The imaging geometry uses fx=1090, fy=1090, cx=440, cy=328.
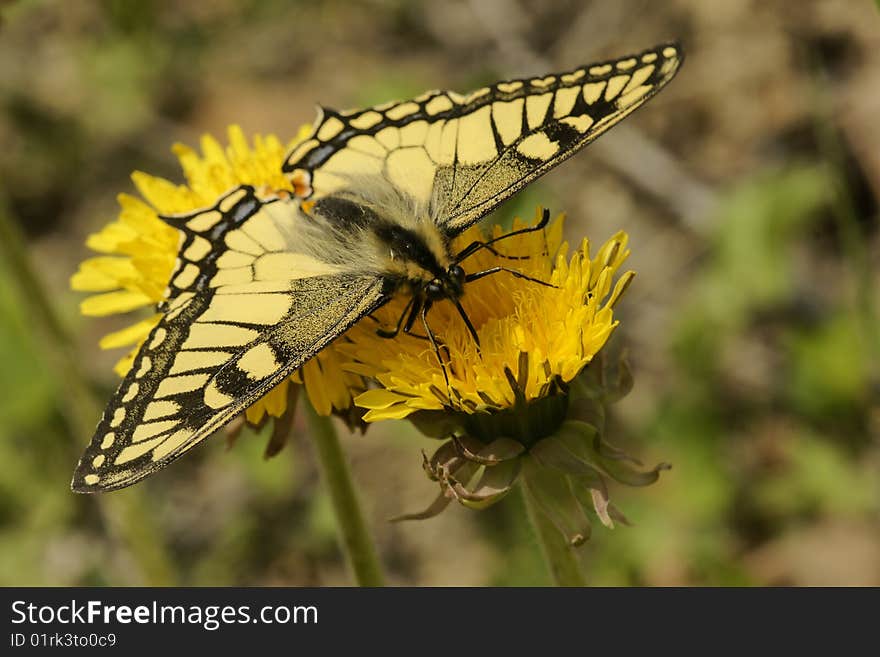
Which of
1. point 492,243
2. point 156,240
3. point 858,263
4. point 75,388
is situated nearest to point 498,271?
point 492,243

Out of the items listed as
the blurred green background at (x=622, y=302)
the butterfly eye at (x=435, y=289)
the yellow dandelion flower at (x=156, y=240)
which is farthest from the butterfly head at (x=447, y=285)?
the blurred green background at (x=622, y=302)

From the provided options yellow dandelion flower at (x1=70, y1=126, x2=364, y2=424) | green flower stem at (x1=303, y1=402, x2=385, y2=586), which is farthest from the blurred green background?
green flower stem at (x1=303, y1=402, x2=385, y2=586)

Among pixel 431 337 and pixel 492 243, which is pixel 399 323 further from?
pixel 492 243

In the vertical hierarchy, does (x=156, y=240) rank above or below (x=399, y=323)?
above

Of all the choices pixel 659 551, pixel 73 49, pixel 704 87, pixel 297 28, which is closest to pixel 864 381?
pixel 659 551

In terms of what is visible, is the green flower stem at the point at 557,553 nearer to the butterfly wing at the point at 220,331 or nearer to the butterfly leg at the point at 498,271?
the butterfly leg at the point at 498,271

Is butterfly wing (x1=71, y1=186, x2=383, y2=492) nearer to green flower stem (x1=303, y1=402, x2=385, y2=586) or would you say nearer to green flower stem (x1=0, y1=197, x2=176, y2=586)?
green flower stem (x1=303, y1=402, x2=385, y2=586)
